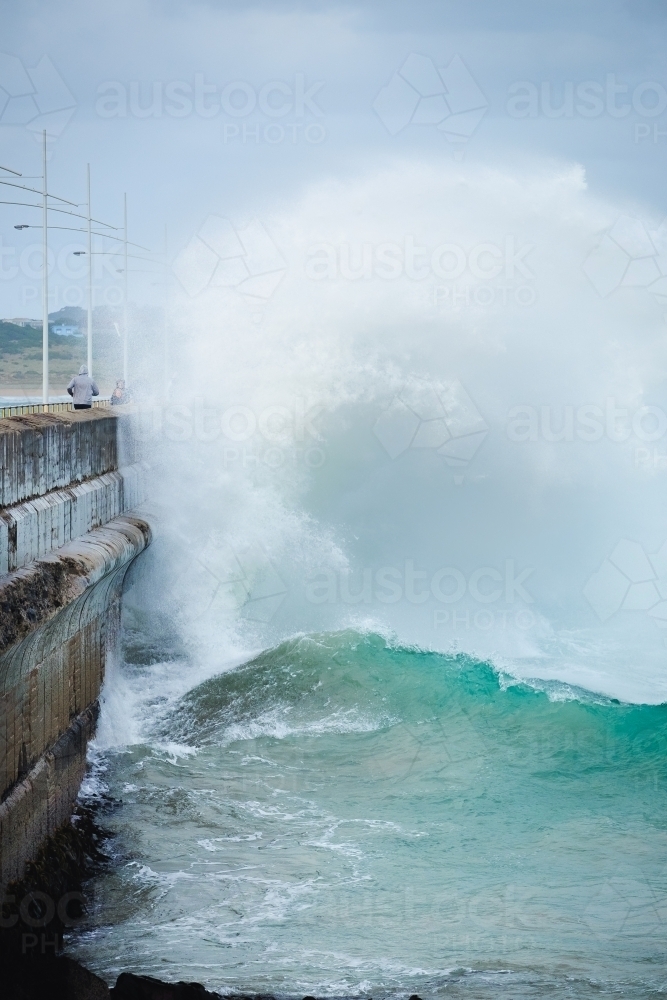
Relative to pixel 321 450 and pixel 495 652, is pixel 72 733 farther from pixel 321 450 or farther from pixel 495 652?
pixel 321 450

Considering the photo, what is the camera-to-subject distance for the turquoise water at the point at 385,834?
634cm

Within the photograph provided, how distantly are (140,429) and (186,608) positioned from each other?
7.84ft

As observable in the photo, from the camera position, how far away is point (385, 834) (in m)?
8.35

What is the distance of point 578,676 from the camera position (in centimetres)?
1219

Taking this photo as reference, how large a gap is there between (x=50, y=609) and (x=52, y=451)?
6.55 ft

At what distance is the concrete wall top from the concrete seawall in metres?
0.01

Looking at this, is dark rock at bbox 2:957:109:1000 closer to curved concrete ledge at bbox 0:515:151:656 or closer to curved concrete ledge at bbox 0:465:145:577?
curved concrete ledge at bbox 0:515:151:656

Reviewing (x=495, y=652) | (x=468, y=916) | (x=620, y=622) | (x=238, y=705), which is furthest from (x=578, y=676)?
(x=468, y=916)

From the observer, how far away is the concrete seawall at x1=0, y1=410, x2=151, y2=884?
Result: 7172 mm

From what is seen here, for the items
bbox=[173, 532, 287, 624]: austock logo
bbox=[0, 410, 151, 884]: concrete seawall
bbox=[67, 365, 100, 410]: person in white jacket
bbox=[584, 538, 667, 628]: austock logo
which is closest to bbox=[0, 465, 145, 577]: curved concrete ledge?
bbox=[0, 410, 151, 884]: concrete seawall

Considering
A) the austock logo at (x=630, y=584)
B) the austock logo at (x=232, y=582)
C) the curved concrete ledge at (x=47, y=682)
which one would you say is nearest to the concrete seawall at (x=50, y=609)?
the curved concrete ledge at (x=47, y=682)

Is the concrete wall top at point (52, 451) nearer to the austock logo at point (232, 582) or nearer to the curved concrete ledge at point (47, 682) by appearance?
the curved concrete ledge at point (47, 682)

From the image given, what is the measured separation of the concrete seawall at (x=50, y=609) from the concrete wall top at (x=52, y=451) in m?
0.01

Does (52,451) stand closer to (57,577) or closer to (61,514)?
(61,514)
